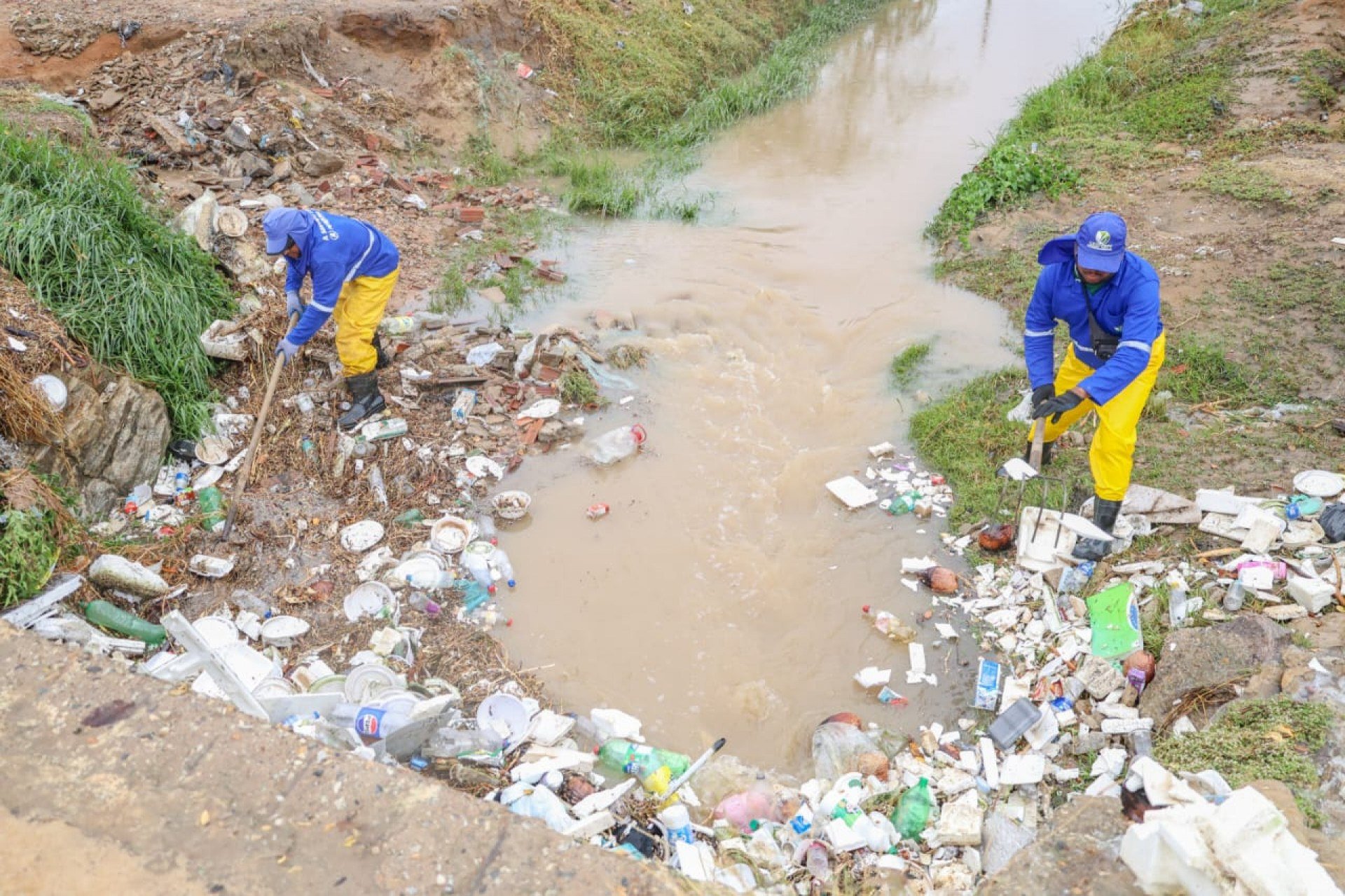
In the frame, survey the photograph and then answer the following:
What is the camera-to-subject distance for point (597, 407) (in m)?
6.07

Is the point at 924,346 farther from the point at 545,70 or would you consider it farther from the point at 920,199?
the point at 545,70

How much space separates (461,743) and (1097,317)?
359cm

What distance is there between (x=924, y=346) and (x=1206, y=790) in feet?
14.1

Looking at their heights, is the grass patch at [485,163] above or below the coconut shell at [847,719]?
above

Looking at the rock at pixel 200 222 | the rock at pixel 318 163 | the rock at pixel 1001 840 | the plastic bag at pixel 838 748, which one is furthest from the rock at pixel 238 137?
the rock at pixel 1001 840

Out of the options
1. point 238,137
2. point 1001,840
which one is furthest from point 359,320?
point 1001,840

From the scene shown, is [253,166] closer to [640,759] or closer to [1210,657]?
[640,759]

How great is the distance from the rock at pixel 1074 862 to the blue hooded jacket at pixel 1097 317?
2.06 metres

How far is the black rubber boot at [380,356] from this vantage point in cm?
585

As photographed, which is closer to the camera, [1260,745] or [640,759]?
[1260,745]

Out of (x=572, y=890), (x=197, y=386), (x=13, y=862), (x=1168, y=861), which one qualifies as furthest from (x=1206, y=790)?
(x=197, y=386)

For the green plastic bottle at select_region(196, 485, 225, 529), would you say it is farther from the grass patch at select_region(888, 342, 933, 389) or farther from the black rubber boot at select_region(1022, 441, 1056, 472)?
the black rubber boot at select_region(1022, 441, 1056, 472)

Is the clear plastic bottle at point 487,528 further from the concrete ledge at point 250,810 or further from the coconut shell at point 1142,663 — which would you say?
the coconut shell at point 1142,663

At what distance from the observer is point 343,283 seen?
5.21m
